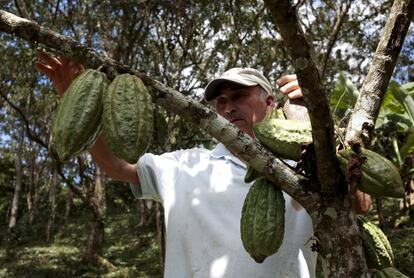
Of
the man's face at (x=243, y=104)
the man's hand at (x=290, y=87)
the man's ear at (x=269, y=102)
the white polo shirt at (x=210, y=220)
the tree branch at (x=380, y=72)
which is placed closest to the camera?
the tree branch at (x=380, y=72)

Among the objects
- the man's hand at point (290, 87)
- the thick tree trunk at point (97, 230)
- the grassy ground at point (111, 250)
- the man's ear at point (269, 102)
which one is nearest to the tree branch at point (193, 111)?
the man's hand at point (290, 87)

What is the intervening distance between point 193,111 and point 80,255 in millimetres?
12305

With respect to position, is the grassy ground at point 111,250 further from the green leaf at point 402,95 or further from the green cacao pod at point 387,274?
the green cacao pod at point 387,274

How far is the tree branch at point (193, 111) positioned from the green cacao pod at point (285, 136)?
0.18 ft

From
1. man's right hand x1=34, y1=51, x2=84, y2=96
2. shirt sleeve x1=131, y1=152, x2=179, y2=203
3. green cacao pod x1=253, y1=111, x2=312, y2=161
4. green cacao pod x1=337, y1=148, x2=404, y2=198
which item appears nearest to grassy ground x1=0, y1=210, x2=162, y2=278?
shirt sleeve x1=131, y1=152, x2=179, y2=203

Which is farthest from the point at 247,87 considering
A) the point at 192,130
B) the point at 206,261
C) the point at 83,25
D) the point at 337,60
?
the point at 337,60

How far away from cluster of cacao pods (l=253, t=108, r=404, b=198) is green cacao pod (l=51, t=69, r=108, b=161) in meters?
0.50

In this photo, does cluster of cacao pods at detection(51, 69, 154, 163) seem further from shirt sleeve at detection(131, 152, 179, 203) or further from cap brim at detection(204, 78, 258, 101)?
cap brim at detection(204, 78, 258, 101)

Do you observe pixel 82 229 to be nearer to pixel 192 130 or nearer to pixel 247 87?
pixel 192 130

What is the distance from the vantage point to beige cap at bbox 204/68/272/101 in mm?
2527

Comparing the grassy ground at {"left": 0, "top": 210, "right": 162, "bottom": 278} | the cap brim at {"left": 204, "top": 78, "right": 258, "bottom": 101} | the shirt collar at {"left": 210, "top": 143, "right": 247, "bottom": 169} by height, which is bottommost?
the grassy ground at {"left": 0, "top": 210, "right": 162, "bottom": 278}

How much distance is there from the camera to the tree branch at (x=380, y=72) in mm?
1419

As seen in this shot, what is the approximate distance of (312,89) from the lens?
1.14 metres

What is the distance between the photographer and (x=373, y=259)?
148 cm
